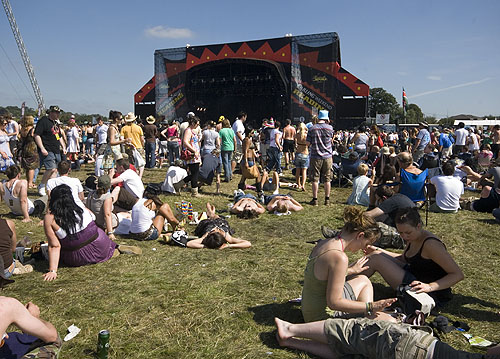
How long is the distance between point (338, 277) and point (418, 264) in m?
1.23

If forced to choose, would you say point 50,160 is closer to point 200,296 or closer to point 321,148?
point 321,148

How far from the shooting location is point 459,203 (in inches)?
321

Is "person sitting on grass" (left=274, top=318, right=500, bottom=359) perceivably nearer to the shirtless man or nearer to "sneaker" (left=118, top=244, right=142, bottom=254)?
"sneaker" (left=118, top=244, right=142, bottom=254)

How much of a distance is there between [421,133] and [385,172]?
5941 millimetres

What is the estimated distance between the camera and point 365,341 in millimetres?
2627

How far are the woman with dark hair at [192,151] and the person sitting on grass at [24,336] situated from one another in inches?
238

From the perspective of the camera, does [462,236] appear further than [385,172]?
No

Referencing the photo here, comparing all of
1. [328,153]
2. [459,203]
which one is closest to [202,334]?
[328,153]

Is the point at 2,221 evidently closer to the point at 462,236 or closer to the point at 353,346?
the point at 353,346

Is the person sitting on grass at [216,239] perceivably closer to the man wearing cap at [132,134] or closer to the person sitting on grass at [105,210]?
the person sitting on grass at [105,210]

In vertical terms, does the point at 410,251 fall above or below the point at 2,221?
below

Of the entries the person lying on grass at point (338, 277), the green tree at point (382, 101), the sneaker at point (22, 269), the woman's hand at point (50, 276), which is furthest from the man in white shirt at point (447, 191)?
the green tree at point (382, 101)

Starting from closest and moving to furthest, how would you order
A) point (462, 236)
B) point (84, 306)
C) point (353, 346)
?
point (353, 346)
point (84, 306)
point (462, 236)

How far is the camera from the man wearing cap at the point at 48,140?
7.89m
